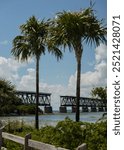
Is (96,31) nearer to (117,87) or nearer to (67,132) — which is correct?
(67,132)

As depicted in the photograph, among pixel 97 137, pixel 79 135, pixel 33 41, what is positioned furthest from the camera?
pixel 33 41

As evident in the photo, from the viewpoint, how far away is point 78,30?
Answer: 16.0m

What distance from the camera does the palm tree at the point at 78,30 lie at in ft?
52.5

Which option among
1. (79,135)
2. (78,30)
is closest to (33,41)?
(78,30)

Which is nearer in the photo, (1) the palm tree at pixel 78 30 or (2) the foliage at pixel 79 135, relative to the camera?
(2) the foliage at pixel 79 135

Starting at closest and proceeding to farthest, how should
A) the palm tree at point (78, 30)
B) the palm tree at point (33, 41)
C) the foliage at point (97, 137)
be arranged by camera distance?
1. the foliage at point (97, 137)
2. the palm tree at point (78, 30)
3. the palm tree at point (33, 41)

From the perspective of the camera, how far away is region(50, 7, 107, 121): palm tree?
16.0m

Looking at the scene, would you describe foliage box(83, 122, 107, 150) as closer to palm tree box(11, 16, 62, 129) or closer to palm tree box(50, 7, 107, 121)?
palm tree box(50, 7, 107, 121)

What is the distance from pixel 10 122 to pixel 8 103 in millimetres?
12791

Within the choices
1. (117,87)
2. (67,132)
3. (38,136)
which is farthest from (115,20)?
(38,136)

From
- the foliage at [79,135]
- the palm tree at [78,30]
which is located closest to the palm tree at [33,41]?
the palm tree at [78,30]

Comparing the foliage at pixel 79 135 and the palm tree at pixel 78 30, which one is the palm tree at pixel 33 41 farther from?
the foliage at pixel 79 135

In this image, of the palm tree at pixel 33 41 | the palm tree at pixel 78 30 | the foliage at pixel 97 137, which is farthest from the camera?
the palm tree at pixel 33 41

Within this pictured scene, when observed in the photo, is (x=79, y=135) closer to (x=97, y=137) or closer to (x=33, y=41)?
(x=97, y=137)
